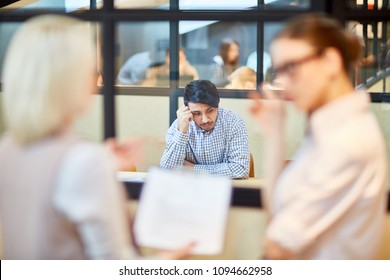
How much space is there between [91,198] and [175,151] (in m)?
1.95

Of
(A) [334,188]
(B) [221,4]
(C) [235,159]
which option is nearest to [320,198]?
(A) [334,188]

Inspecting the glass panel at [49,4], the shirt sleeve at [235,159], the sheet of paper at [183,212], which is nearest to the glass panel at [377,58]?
the shirt sleeve at [235,159]

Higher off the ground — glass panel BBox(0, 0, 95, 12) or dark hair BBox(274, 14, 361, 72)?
glass panel BBox(0, 0, 95, 12)

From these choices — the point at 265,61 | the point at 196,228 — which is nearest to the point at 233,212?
the point at 196,228

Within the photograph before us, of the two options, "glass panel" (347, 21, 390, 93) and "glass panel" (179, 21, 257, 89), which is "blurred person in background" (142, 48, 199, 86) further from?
"glass panel" (347, 21, 390, 93)

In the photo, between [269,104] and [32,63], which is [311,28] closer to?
[269,104]

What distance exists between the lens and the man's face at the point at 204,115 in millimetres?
3549

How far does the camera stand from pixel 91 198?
5.15 ft

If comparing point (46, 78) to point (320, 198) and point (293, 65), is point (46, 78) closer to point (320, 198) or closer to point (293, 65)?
point (293, 65)

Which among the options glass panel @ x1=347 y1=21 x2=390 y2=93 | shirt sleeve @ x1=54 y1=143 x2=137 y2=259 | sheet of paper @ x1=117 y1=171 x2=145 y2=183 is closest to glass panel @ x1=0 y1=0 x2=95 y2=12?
sheet of paper @ x1=117 y1=171 x2=145 y2=183

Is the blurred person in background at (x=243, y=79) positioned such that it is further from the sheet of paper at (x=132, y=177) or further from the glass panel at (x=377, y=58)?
the sheet of paper at (x=132, y=177)

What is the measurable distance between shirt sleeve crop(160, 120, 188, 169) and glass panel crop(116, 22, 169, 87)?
5.23 feet

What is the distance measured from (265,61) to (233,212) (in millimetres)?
3077

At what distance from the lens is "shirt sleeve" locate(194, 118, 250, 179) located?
135 inches
